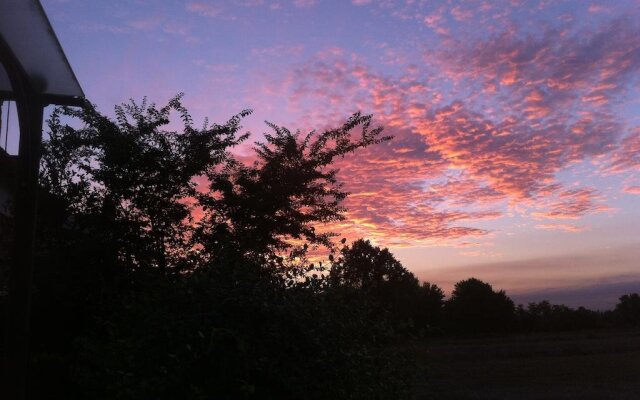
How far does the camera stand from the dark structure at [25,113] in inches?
132

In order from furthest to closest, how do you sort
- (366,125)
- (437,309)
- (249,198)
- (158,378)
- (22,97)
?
1. (437,309)
2. (366,125)
3. (249,198)
4. (158,378)
5. (22,97)

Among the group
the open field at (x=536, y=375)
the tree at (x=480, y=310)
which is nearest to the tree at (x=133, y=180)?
the open field at (x=536, y=375)

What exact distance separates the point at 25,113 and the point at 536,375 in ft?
72.3

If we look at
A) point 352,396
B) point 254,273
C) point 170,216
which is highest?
point 170,216

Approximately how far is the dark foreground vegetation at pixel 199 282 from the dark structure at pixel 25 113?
106 centimetres

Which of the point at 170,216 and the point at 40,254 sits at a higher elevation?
the point at 170,216

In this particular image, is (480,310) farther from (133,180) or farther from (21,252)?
(21,252)

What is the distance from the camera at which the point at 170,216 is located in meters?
10.2

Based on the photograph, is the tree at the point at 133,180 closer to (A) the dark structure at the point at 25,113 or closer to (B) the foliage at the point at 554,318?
(A) the dark structure at the point at 25,113

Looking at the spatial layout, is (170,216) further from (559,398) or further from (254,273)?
(559,398)

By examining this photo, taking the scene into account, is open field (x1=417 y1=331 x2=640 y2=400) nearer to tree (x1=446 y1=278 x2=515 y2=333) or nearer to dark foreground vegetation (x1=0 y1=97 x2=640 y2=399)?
dark foreground vegetation (x1=0 y1=97 x2=640 y2=399)

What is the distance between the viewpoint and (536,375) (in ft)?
72.8

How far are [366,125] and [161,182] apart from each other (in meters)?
4.23

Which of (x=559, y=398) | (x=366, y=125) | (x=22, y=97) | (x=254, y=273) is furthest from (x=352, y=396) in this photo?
(x=559, y=398)
